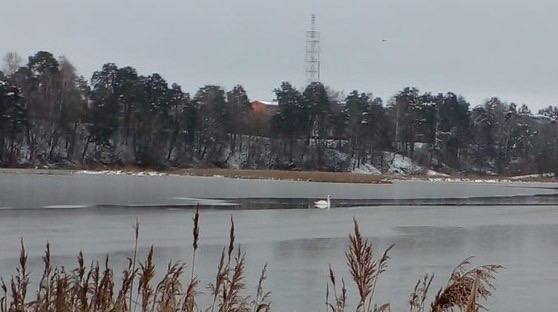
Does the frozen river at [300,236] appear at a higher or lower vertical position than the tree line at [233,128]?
lower

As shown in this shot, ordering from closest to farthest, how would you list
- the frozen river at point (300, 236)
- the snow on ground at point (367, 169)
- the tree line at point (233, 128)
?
the frozen river at point (300, 236)
the tree line at point (233, 128)
the snow on ground at point (367, 169)

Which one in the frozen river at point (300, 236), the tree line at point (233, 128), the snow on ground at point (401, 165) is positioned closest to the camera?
the frozen river at point (300, 236)

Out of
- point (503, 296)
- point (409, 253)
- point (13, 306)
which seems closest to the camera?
point (13, 306)

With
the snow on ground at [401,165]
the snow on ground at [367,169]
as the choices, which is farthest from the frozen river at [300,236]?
the snow on ground at [401,165]

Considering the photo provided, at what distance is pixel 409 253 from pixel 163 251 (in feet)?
16.2

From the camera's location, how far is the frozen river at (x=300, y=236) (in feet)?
34.7

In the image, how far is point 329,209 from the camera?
27.5 m

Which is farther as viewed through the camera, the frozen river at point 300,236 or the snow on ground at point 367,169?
the snow on ground at point 367,169

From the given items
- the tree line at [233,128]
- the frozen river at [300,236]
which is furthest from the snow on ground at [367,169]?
the frozen river at [300,236]

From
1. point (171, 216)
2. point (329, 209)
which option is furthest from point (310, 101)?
point (171, 216)

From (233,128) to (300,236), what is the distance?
207 ft

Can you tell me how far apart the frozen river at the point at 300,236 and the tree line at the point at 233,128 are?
40732mm

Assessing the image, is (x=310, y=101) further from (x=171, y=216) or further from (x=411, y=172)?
(x=171, y=216)

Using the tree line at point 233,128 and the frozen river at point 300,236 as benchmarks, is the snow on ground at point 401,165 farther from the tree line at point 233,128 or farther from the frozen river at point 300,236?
the frozen river at point 300,236
